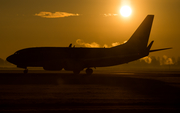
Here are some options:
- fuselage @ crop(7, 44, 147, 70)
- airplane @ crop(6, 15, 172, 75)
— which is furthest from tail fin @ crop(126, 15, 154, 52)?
fuselage @ crop(7, 44, 147, 70)

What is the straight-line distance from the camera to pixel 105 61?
1580 inches

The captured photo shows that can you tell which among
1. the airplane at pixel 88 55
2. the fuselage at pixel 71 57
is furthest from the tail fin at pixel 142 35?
the fuselage at pixel 71 57

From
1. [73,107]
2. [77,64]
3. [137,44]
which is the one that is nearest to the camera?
[73,107]

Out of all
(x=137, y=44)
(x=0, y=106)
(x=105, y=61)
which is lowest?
(x=0, y=106)

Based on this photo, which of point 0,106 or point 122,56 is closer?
point 0,106

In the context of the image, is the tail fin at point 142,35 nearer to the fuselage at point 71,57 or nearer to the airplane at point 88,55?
the airplane at point 88,55

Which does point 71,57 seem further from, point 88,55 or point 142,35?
point 142,35

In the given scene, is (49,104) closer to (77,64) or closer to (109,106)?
(109,106)

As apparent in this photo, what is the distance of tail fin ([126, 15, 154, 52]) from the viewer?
132ft

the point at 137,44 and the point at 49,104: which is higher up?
the point at 137,44

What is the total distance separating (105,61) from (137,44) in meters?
6.52

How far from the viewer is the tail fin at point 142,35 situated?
4022cm

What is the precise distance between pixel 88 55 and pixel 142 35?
1019 cm

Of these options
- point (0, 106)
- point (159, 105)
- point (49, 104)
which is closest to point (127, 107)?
point (159, 105)
